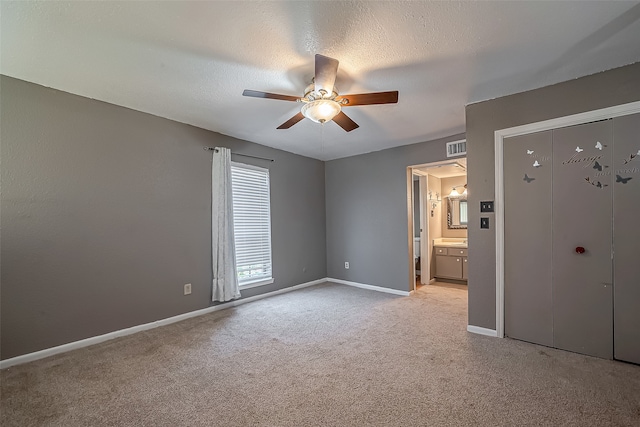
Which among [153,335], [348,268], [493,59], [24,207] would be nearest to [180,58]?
[24,207]

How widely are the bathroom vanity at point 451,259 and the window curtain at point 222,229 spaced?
3.93 m

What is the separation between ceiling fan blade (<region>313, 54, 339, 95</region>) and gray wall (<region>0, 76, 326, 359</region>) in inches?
91.7

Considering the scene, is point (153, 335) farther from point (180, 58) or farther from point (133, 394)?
point (180, 58)

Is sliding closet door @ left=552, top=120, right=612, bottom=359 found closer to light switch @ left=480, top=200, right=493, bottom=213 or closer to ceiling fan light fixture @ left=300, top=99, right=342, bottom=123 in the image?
light switch @ left=480, top=200, right=493, bottom=213

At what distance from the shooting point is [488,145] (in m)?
3.00

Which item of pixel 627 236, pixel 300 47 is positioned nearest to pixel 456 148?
pixel 627 236

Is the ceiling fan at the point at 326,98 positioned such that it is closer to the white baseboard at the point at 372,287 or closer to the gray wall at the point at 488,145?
the gray wall at the point at 488,145

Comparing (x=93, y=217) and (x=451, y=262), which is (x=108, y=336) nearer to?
(x=93, y=217)

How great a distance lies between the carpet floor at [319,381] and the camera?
1783mm

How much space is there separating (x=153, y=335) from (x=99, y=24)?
113 inches

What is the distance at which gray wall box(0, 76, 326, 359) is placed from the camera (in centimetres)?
250

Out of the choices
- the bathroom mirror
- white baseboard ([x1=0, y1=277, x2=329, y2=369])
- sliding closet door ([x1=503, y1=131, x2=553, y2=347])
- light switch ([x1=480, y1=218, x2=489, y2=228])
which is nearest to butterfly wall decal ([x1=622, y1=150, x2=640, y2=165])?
sliding closet door ([x1=503, y1=131, x2=553, y2=347])

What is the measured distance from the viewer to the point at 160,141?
11.2 ft

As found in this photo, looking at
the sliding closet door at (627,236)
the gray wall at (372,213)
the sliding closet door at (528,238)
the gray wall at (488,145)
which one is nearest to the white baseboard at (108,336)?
the gray wall at (372,213)
